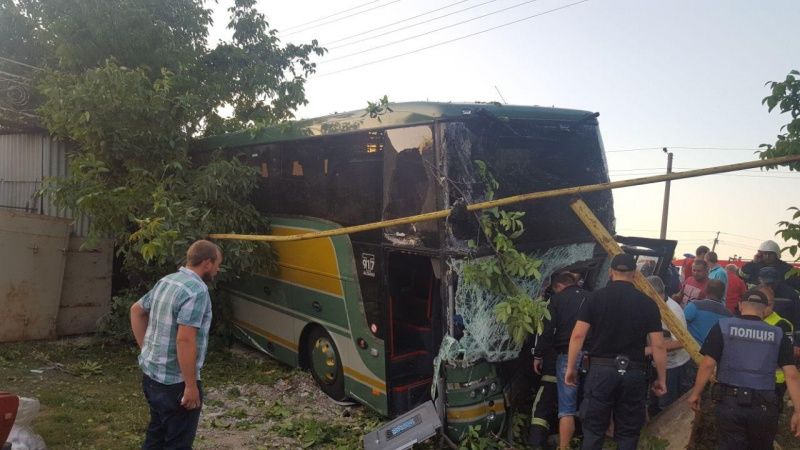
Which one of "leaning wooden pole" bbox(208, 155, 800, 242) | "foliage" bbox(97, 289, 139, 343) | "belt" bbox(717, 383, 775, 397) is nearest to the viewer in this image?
"leaning wooden pole" bbox(208, 155, 800, 242)

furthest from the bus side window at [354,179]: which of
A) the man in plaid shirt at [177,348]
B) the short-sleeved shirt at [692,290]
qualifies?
the short-sleeved shirt at [692,290]

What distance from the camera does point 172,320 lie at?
11.4 feet

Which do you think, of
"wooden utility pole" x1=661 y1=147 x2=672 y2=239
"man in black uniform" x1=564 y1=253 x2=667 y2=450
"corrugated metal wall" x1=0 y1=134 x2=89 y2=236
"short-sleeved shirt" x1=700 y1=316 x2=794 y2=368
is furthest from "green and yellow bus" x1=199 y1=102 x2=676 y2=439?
"wooden utility pole" x1=661 y1=147 x2=672 y2=239

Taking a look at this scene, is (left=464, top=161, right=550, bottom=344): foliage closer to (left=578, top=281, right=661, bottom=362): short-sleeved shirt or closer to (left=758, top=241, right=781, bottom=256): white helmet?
(left=578, top=281, right=661, bottom=362): short-sleeved shirt

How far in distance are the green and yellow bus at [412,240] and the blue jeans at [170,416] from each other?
2117 mm

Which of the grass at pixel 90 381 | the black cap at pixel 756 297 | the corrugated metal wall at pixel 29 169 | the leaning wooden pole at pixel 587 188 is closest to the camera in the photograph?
the leaning wooden pole at pixel 587 188

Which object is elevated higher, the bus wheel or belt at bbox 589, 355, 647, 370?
belt at bbox 589, 355, 647, 370

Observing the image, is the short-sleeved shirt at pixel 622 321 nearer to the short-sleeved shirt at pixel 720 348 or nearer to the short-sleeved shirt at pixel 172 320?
the short-sleeved shirt at pixel 720 348

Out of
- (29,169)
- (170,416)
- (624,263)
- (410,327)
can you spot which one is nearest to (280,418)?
(410,327)

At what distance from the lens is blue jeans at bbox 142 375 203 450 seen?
353 centimetres

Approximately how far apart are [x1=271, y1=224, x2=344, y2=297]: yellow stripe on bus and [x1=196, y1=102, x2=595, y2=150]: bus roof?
118 cm

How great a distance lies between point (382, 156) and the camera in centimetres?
541

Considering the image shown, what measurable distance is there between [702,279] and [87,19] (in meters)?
10.0

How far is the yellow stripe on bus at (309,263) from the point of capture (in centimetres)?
611
